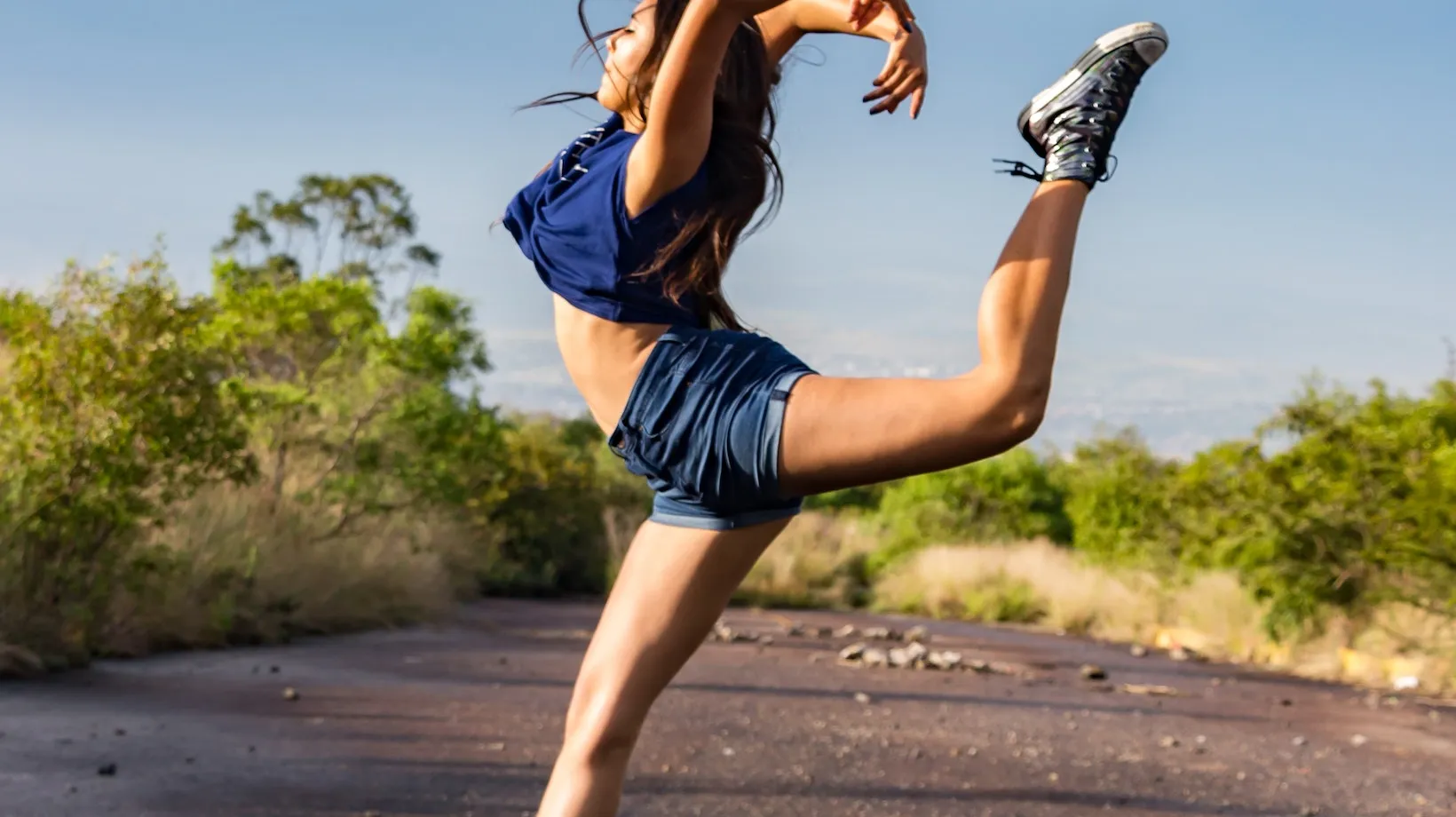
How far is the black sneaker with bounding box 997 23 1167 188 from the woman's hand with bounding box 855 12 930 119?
0.62ft

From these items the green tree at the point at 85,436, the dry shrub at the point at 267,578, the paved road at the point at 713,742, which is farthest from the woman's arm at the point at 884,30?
the dry shrub at the point at 267,578

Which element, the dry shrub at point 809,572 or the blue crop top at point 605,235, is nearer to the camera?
the blue crop top at point 605,235

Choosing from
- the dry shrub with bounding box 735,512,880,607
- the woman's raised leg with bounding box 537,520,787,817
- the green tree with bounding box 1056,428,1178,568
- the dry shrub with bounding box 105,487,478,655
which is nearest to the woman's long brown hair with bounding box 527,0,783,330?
the woman's raised leg with bounding box 537,520,787,817

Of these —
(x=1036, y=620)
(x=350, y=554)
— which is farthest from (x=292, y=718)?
(x=1036, y=620)

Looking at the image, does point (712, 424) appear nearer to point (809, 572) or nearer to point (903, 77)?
point (903, 77)

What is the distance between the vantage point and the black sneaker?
2.25 m

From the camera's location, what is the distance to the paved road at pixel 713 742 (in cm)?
505

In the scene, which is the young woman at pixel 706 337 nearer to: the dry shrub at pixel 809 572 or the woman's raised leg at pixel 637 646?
the woman's raised leg at pixel 637 646

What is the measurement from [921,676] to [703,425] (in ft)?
26.7

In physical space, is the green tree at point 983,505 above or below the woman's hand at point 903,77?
below

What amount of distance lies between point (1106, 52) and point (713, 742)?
4.52m

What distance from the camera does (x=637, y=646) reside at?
2.36 meters

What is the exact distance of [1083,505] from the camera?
18.0 m

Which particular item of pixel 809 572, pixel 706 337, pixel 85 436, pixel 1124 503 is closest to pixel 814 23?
pixel 706 337
